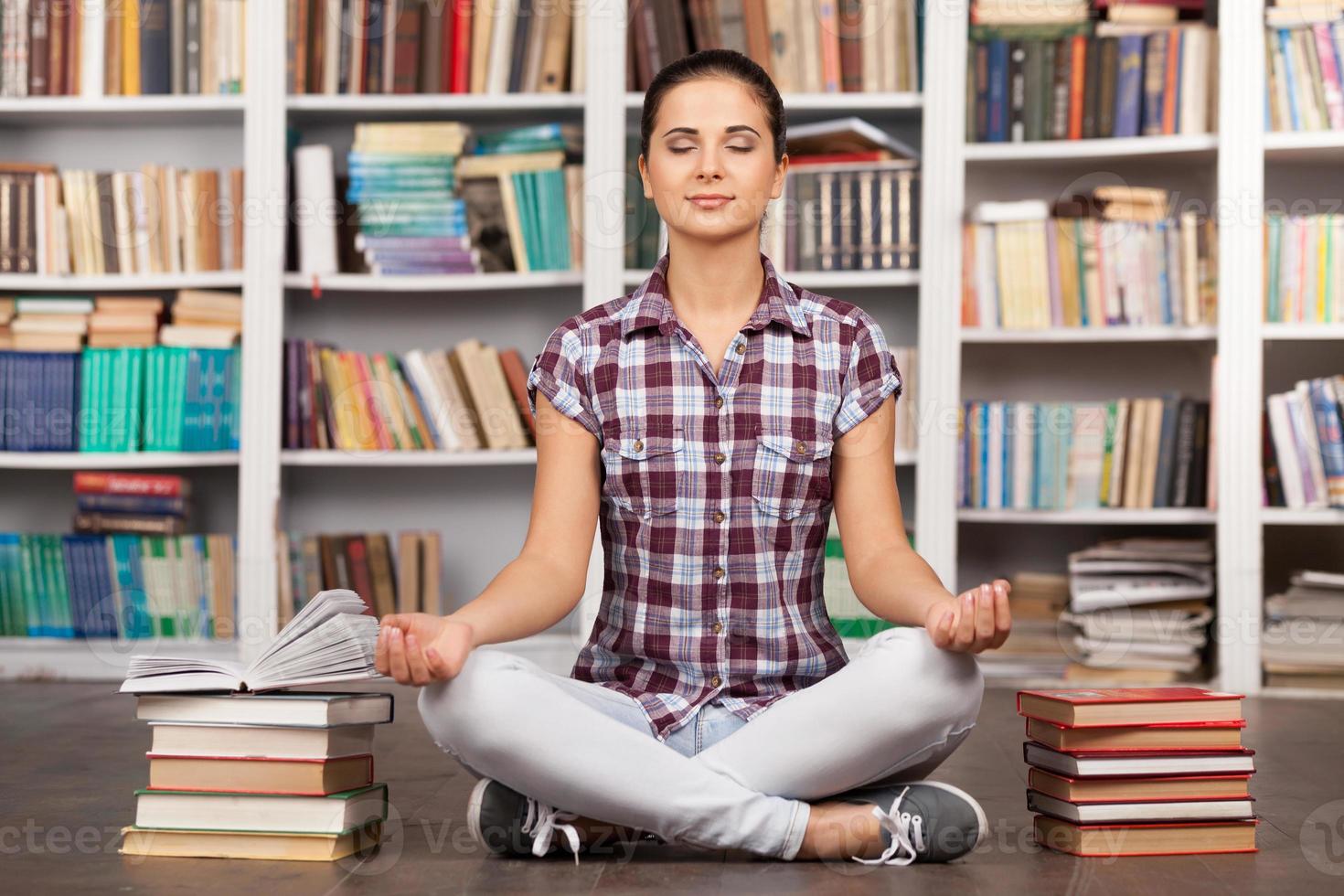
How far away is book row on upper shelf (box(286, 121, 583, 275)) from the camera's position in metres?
3.32

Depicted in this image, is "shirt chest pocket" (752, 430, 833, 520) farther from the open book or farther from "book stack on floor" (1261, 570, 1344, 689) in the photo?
"book stack on floor" (1261, 570, 1344, 689)

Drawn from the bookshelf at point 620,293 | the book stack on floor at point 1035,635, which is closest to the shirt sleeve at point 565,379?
the bookshelf at point 620,293

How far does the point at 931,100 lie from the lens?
3.25 meters

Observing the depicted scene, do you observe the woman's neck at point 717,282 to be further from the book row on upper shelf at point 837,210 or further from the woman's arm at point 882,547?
the book row on upper shelf at point 837,210

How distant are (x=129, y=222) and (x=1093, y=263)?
2178 mm

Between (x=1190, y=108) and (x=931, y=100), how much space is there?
0.56 metres

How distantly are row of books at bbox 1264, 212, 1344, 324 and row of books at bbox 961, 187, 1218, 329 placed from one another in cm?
13

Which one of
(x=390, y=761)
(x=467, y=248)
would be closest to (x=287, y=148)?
(x=467, y=248)

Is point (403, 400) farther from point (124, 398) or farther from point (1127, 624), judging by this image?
point (1127, 624)

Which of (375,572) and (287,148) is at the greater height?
(287,148)

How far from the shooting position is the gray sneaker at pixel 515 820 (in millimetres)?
1517

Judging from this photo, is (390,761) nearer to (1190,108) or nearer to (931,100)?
(931,100)

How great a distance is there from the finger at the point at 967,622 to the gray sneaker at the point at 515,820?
18.0 inches

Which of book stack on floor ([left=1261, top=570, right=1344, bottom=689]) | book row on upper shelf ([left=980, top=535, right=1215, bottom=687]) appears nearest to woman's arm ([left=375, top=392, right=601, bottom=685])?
book row on upper shelf ([left=980, top=535, right=1215, bottom=687])
